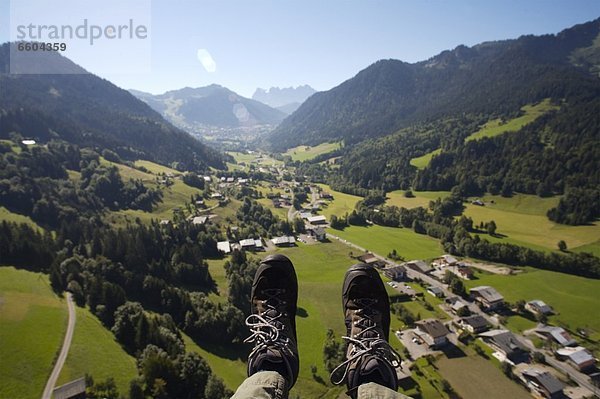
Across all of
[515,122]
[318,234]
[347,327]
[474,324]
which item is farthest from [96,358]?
[515,122]

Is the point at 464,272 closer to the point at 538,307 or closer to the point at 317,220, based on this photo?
the point at 538,307

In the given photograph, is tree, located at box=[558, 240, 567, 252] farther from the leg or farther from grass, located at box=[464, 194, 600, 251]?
the leg

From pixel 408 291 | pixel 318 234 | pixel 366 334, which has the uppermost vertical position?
pixel 366 334

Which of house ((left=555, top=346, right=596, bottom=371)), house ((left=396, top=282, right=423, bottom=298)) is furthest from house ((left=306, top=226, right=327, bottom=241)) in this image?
house ((left=555, top=346, right=596, bottom=371))

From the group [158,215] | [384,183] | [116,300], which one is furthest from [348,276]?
[384,183]

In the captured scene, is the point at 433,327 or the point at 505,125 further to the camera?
the point at 505,125

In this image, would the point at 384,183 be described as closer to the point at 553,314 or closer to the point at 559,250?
the point at 559,250
